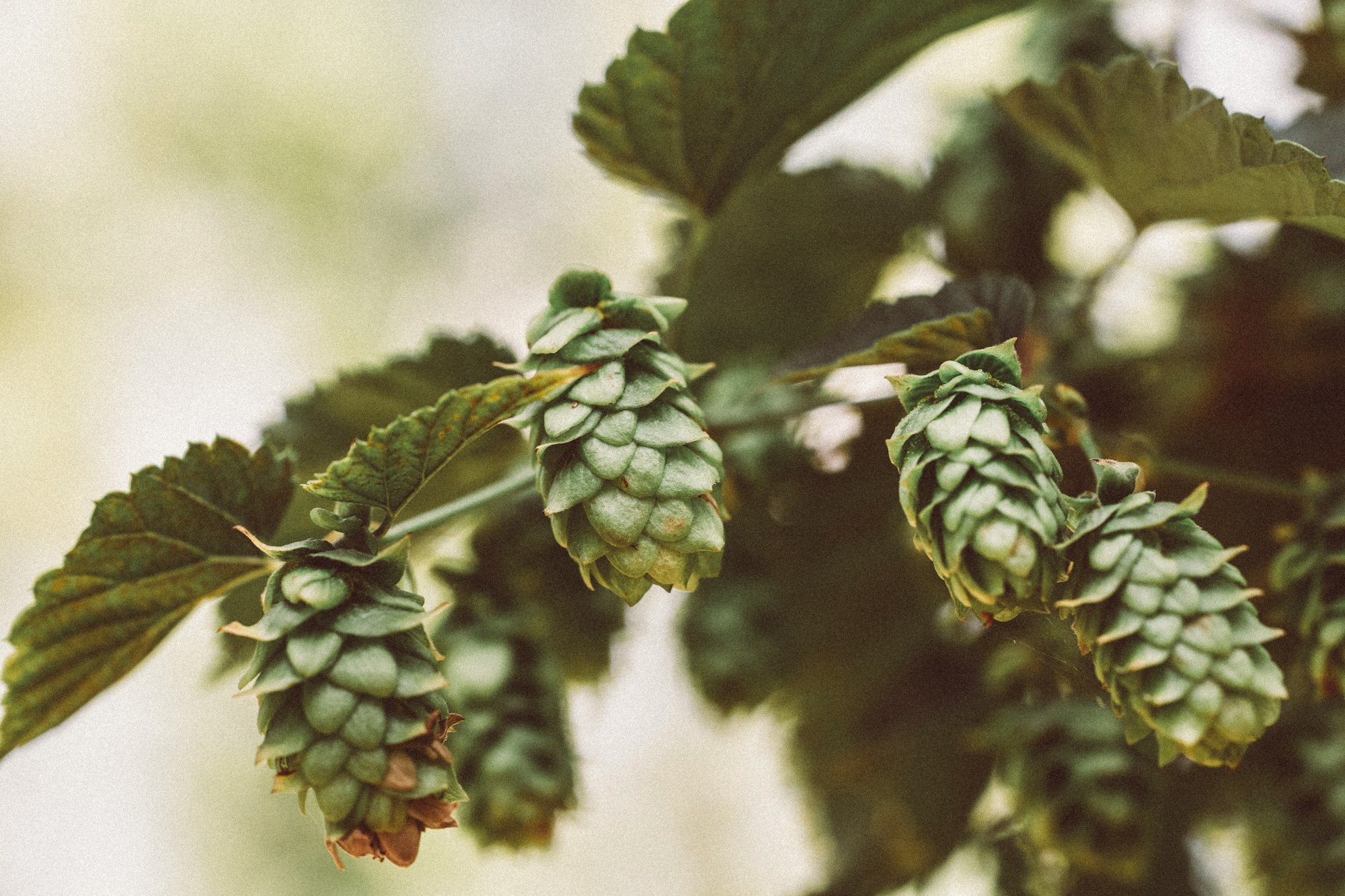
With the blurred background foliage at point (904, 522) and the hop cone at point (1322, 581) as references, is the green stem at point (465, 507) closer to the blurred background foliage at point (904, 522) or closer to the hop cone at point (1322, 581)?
the blurred background foliage at point (904, 522)

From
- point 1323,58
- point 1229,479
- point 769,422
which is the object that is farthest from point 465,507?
point 1323,58

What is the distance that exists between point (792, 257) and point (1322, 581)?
21.2 inches

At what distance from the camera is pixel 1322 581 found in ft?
1.82

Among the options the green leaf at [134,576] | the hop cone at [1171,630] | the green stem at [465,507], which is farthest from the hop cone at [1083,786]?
the green leaf at [134,576]

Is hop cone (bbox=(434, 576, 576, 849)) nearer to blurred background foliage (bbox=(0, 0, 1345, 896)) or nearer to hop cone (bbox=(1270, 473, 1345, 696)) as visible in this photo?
blurred background foliage (bbox=(0, 0, 1345, 896))

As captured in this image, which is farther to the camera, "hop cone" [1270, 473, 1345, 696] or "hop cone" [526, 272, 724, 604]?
"hop cone" [1270, 473, 1345, 696]

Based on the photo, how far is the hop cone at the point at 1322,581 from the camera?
0.54 metres

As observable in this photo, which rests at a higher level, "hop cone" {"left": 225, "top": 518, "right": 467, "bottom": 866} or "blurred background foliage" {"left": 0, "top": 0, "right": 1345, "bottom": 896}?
"hop cone" {"left": 225, "top": 518, "right": 467, "bottom": 866}

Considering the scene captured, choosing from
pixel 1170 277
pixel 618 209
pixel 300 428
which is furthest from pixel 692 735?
pixel 300 428

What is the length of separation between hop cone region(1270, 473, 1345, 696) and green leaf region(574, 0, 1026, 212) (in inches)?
13.8

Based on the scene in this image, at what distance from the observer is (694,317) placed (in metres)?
0.90

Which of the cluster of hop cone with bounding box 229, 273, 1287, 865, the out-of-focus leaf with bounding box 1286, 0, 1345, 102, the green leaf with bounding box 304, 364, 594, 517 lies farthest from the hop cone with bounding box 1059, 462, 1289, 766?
the out-of-focus leaf with bounding box 1286, 0, 1345, 102

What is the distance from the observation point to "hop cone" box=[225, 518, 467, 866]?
40cm

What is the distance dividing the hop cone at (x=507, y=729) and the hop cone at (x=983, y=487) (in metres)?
0.36
